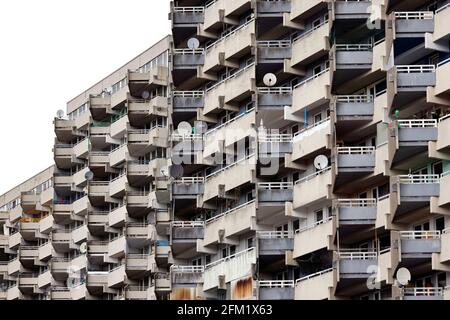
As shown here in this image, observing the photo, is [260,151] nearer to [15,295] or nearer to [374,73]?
[374,73]

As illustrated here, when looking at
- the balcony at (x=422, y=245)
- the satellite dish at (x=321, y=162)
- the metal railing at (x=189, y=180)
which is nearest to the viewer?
the balcony at (x=422, y=245)

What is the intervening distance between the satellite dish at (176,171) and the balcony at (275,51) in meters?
11.5

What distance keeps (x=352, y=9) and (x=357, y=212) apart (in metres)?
9.65

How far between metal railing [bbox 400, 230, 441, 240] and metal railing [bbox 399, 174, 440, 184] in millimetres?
2131

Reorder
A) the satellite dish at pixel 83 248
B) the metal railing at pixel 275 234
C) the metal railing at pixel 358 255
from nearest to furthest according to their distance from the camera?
1. the metal railing at pixel 358 255
2. the metal railing at pixel 275 234
3. the satellite dish at pixel 83 248

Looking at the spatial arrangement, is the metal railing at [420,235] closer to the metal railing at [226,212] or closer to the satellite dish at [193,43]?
the metal railing at [226,212]

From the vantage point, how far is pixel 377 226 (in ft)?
237

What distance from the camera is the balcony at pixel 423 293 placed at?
67.0 meters

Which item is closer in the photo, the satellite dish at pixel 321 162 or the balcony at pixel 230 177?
the satellite dish at pixel 321 162

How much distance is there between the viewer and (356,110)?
2948 inches

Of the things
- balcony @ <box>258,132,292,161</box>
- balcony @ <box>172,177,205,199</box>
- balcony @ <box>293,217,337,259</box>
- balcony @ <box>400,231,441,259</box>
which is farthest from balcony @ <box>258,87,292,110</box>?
balcony @ <box>400,231,441,259</box>

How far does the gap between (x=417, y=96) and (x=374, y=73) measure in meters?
5.16

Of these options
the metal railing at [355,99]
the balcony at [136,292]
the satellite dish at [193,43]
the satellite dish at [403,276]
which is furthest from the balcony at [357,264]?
the balcony at [136,292]

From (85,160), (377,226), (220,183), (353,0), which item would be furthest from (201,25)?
(85,160)
